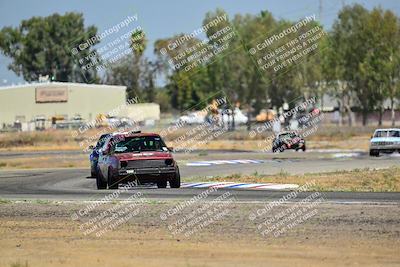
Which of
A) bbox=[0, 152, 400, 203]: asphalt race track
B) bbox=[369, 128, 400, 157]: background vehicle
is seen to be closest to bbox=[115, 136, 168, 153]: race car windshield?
bbox=[0, 152, 400, 203]: asphalt race track

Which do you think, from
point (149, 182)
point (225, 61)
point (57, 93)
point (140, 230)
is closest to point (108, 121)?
point (57, 93)

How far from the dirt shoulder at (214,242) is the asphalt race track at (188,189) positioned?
10.3 feet

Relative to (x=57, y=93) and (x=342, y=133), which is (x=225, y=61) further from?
(x=342, y=133)

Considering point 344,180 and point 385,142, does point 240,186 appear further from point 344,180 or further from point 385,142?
point 385,142

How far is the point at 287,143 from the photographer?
53.0 m

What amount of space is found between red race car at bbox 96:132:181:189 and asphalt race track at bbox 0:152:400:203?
405mm

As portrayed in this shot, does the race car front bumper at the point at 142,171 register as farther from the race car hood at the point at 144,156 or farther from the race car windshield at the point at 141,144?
the race car windshield at the point at 141,144

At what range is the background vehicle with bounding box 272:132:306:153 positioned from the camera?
52.9 meters

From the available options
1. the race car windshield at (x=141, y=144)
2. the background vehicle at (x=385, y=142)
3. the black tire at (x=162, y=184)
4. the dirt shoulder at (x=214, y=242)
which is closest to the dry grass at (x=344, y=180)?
the black tire at (x=162, y=184)

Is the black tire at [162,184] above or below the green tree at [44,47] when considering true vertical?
below

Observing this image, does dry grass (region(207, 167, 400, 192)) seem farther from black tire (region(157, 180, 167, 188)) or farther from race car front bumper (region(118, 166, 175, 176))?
race car front bumper (region(118, 166, 175, 176))

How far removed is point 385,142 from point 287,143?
8.15 meters

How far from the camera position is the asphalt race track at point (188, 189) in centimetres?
2170

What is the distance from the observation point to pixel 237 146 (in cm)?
6278
